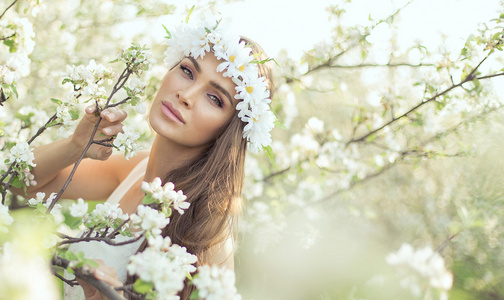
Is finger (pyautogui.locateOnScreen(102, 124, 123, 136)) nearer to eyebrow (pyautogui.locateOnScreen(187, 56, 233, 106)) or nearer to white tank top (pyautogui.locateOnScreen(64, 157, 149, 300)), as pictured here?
eyebrow (pyautogui.locateOnScreen(187, 56, 233, 106))

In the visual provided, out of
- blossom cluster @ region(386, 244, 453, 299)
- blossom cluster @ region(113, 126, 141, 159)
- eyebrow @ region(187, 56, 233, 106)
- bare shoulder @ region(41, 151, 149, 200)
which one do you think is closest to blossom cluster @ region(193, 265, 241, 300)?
blossom cluster @ region(386, 244, 453, 299)

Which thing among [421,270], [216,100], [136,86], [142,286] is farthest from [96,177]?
[421,270]

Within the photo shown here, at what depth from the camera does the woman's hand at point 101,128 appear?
1386 millimetres

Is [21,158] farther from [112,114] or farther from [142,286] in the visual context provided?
[142,286]

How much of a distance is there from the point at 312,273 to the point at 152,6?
3.13m

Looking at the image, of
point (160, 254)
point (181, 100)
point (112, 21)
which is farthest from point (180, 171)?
point (112, 21)

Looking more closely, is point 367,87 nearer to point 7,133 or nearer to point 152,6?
point 152,6

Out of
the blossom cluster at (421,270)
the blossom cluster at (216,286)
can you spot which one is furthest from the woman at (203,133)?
the blossom cluster at (421,270)

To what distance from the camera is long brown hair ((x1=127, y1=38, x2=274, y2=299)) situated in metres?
1.64

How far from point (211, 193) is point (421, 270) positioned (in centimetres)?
109

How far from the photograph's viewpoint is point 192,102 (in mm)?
1589

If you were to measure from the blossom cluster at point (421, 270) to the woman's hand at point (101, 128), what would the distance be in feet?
3.38

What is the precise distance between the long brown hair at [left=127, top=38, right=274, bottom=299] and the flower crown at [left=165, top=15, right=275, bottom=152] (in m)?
0.10

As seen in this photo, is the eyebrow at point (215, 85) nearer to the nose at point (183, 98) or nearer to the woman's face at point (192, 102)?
the woman's face at point (192, 102)
